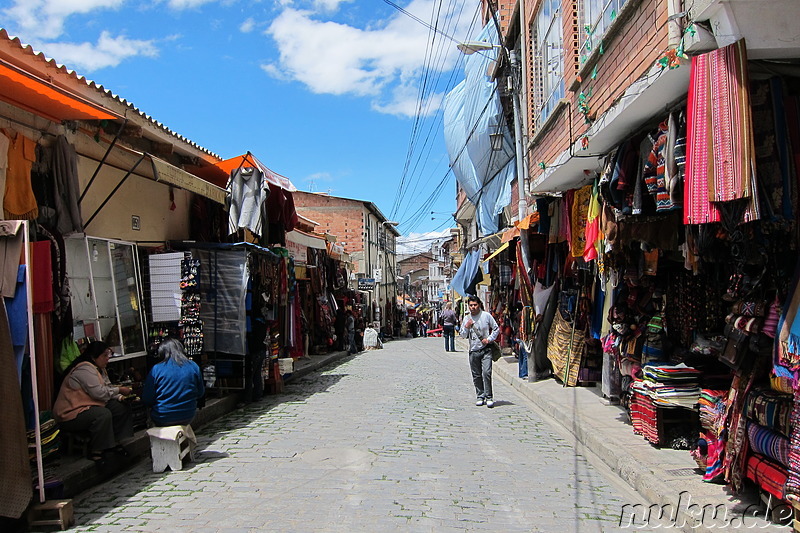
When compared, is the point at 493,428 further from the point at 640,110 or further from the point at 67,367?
the point at 67,367

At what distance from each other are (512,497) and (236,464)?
307 centimetres

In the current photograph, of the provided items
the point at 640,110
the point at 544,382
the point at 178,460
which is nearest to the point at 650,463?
the point at 640,110

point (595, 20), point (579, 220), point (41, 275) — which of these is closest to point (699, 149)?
point (595, 20)

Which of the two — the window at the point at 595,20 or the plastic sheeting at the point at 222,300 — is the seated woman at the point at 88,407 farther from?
the window at the point at 595,20

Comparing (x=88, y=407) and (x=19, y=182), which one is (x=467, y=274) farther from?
(x=19, y=182)

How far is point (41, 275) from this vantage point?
553 cm

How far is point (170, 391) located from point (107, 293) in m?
2.37

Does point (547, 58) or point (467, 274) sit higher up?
point (547, 58)

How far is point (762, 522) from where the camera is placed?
14.7ft

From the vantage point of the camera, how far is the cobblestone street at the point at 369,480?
16.1 ft

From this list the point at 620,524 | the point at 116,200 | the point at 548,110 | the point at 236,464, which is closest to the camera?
the point at 620,524
